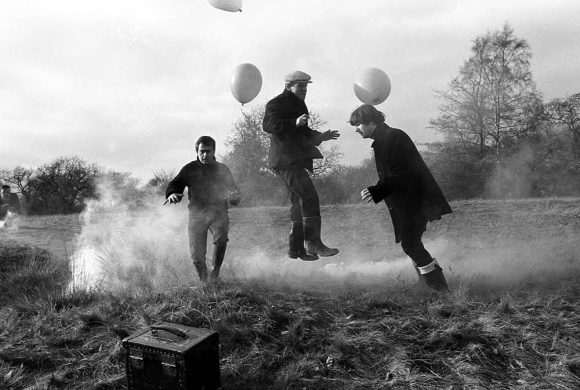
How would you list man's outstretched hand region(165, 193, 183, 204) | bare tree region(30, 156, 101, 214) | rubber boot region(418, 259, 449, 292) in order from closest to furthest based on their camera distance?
1. rubber boot region(418, 259, 449, 292)
2. man's outstretched hand region(165, 193, 183, 204)
3. bare tree region(30, 156, 101, 214)

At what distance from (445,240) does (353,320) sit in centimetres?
463

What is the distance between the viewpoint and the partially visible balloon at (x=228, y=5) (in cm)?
583

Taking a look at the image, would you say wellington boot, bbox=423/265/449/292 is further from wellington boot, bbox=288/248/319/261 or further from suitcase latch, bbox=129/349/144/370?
suitcase latch, bbox=129/349/144/370

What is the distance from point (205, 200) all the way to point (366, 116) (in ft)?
6.80

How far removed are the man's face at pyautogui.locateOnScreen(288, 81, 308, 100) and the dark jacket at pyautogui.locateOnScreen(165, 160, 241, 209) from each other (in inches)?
49.4

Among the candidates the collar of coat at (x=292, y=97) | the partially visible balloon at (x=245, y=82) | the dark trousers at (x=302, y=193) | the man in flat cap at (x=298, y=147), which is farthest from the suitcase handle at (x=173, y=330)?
the partially visible balloon at (x=245, y=82)

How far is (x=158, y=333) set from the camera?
3523 mm

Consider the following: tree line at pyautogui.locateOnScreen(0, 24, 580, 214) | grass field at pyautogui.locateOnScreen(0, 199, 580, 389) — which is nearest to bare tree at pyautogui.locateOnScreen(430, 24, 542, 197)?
tree line at pyautogui.locateOnScreen(0, 24, 580, 214)

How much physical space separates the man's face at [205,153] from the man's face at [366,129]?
1723mm

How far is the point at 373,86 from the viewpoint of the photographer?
571 cm

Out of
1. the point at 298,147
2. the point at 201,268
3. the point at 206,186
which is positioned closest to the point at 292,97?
the point at 298,147

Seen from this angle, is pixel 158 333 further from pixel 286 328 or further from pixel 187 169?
pixel 187 169

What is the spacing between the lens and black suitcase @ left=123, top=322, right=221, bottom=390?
3.27 metres

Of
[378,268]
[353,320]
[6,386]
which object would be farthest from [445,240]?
[6,386]
